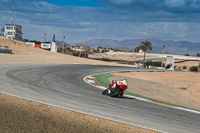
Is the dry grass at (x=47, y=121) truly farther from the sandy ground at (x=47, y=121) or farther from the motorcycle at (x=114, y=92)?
the motorcycle at (x=114, y=92)

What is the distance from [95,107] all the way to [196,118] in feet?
10.7

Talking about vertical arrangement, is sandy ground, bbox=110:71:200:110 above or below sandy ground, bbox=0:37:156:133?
below

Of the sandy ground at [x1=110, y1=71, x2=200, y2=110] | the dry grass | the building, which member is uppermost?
the building

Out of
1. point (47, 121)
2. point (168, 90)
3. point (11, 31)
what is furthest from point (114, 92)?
point (11, 31)

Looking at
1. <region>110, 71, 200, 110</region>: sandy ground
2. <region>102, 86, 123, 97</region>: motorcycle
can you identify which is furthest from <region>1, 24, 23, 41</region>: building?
<region>102, 86, 123, 97</region>: motorcycle

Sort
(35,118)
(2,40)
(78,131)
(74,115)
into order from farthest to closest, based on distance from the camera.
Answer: (2,40), (74,115), (35,118), (78,131)

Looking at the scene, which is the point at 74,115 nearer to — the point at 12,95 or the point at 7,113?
the point at 7,113

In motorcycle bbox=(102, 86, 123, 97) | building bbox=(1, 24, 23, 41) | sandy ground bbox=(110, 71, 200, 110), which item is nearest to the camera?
motorcycle bbox=(102, 86, 123, 97)

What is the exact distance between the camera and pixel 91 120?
5.96 m

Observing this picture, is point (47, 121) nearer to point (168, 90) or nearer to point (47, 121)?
point (47, 121)

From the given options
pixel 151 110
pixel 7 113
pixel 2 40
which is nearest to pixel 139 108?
pixel 151 110

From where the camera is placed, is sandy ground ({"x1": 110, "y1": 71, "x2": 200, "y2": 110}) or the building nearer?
sandy ground ({"x1": 110, "y1": 71, "x2": 200, "y2": 110})

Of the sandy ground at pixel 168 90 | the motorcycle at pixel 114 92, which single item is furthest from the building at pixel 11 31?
the motorcycle at pixel 114 92

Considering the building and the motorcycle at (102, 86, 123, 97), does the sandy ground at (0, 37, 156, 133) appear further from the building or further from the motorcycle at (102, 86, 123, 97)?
the building
